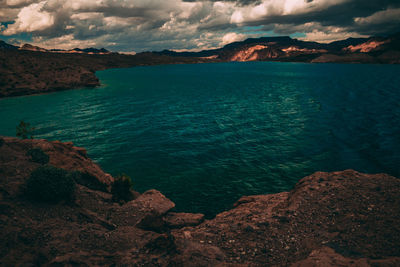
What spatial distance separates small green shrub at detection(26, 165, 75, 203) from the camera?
12.0 m

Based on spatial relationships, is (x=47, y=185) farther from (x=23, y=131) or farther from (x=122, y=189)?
(x=23, y=131)

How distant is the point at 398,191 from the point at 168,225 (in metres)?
14.5

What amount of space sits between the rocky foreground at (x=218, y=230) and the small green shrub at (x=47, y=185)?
0.49m

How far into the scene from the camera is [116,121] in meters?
43.9

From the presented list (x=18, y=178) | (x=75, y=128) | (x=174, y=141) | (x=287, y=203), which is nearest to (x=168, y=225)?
(x=287, y=203)

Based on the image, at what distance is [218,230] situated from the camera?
452 inches

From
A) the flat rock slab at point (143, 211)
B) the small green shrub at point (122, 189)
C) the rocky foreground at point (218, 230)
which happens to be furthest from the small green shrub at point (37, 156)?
the flat rock slab at point (143, 211)

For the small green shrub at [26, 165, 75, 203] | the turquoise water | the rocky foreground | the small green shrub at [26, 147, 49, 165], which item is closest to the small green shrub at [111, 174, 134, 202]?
the rocky foreground

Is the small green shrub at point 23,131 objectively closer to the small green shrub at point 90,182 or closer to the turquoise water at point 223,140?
the turquoise water at point 223,140

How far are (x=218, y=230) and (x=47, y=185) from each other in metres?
10.2

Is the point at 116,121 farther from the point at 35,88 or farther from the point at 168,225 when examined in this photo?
the point at 35,88

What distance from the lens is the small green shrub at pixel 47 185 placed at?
11992mm

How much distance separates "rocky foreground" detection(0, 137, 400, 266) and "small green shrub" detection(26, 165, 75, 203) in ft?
1.61

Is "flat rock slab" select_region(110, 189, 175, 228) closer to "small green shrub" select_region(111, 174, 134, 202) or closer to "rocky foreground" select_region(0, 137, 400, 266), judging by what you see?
"rocky foreground" select_region(0, 137, 400, 266)
